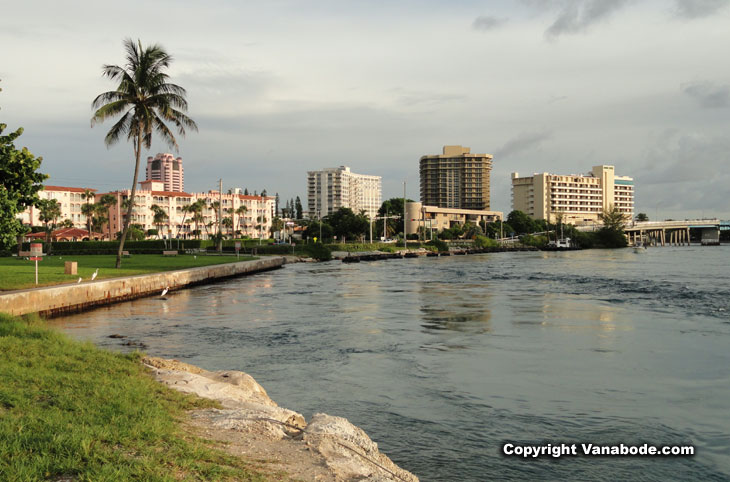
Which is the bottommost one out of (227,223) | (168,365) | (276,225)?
(168,365)

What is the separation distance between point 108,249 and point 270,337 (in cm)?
6388

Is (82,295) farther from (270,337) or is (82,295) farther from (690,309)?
(690,309)

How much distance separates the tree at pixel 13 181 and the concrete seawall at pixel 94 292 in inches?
81.2

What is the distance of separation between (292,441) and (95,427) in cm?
199

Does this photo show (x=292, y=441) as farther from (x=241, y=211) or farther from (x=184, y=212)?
(x=241, y=211)

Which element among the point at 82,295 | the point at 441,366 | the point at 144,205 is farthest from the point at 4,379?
the point at 144,205

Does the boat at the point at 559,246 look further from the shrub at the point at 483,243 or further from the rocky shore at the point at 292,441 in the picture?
the rocky shore at the point at 292,441

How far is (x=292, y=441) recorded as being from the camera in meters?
6.59

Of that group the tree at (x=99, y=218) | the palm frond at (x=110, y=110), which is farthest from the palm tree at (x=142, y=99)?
the tree at (x=99, y=218)

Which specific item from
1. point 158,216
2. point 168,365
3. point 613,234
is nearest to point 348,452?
point 168,365

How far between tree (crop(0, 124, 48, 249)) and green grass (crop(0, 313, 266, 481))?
1198cm

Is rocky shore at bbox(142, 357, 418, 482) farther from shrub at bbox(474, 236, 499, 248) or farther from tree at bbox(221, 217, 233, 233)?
tree at bbox(221, 217, 233, 233)

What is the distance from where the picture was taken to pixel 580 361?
1433cm

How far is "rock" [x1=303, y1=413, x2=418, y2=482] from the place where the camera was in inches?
229
